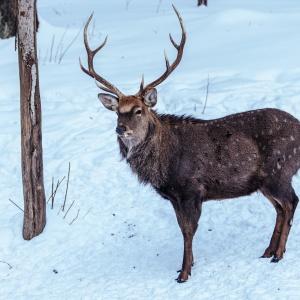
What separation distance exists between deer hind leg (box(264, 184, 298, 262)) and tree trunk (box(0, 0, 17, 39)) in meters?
7.34

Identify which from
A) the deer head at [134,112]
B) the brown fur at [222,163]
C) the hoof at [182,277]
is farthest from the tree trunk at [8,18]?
the hoof at [182,277]

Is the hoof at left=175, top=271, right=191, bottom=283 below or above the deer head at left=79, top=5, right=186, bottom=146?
below

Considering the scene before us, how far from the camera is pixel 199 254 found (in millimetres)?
7871

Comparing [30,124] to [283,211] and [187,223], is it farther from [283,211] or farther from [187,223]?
[283,211]

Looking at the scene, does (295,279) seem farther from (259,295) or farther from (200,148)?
(200,148)

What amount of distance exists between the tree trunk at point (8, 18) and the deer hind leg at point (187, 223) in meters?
7.00

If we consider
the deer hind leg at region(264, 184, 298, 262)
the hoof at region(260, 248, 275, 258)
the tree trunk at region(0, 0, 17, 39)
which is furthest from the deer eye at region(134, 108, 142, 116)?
the tree trunk at region(0, 0, 17, 39)

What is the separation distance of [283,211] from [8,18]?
7.80 metres

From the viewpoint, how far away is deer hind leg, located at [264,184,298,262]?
7.39 metres

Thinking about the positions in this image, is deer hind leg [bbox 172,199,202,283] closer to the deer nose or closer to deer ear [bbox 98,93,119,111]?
the deer nose

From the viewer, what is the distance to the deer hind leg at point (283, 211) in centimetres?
739

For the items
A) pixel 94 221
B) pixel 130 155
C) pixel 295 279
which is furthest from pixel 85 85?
pixel 295 279

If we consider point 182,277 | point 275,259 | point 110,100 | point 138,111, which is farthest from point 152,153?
point 275,259

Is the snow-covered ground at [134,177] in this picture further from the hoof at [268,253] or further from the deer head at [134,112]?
the deer head at [134,112]
